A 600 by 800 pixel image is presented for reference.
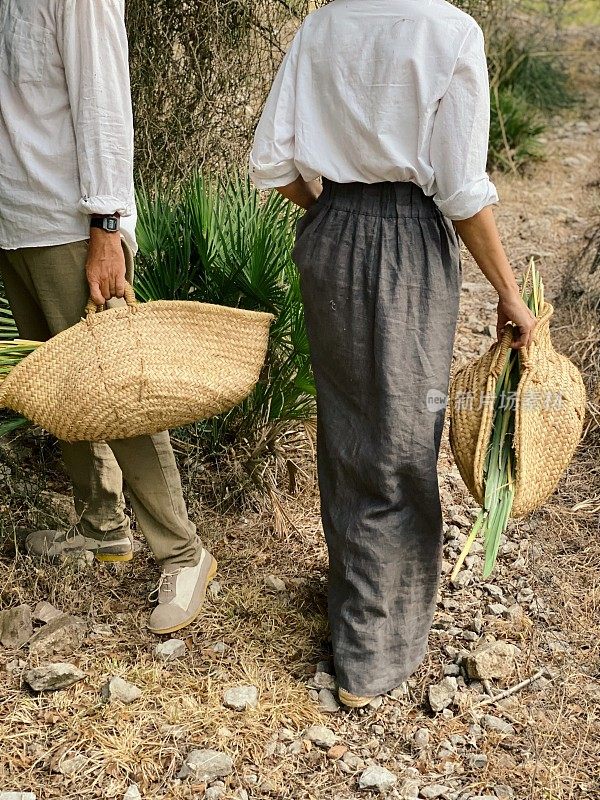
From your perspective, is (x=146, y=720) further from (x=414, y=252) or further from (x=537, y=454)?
(x=414, y=252)

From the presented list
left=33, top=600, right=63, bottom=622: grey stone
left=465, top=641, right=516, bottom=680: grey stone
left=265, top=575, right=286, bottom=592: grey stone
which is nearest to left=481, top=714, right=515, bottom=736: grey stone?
left=465, top=641, right=516, bottom=680: grey stone

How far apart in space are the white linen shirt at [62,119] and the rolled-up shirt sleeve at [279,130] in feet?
1.08

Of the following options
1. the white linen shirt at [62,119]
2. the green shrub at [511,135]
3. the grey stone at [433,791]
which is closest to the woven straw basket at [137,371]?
the white linen shirt at [62,119]

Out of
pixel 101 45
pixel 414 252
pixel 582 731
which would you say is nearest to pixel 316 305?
pixel 414 252

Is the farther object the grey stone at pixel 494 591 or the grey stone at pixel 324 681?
the grey stone at pixel 494 591

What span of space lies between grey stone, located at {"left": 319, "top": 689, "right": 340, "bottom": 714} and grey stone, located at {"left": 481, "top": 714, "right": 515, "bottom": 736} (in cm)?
39

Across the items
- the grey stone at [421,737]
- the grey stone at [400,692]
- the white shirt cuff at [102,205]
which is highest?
the white shirt cuff at [102,205]

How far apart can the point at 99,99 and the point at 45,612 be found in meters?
1.44

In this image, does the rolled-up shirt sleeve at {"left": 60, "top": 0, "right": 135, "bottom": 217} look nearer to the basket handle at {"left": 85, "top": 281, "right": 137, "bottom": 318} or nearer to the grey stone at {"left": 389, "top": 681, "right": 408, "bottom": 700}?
the basket handle at {"left": 85, "top": 281, "right": 137, "bottom": 318}

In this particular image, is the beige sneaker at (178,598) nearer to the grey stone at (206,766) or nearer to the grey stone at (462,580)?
the grey stone at (206,766)

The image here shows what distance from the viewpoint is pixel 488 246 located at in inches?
82.0

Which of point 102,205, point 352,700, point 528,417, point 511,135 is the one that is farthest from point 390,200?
point 511,135

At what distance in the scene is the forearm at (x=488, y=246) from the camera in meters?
2.05

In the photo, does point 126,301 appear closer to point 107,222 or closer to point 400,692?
point 107,222
